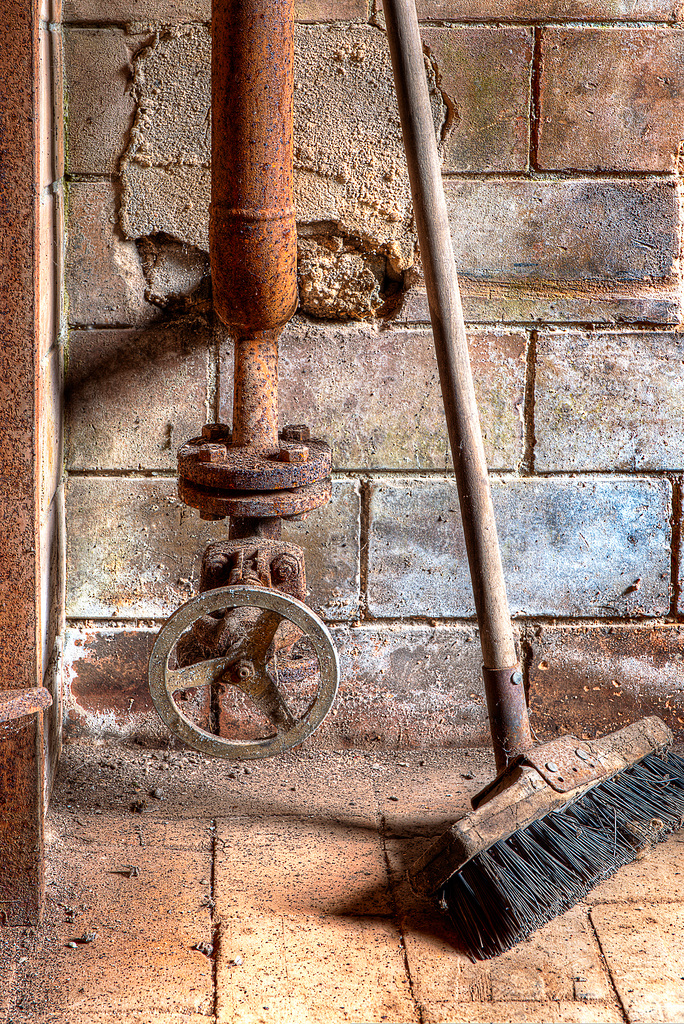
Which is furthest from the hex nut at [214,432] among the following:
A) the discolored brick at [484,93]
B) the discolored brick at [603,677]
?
the discolored brick at [603,677]

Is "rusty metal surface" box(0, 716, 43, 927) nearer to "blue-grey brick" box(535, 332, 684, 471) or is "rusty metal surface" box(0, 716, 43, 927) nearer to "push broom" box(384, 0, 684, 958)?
"push broom" box(384, 0, 684, 958)

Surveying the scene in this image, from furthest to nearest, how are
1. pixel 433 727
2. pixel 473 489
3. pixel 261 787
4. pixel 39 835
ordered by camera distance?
pixel 433 727, pixel 261 787, pixel 473 489, pixel 39 835

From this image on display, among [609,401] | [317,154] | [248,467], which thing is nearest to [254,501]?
[248,467]

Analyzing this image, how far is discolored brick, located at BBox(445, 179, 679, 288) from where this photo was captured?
8.04ft

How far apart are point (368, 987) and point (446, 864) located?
0.28 metres

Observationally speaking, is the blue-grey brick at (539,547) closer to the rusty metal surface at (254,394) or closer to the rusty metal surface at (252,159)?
the rusty metal surface at (254,394)

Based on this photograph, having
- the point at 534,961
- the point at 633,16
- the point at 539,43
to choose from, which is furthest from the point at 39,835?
the point at 633,16

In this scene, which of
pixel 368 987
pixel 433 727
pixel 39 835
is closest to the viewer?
pixel 368 987

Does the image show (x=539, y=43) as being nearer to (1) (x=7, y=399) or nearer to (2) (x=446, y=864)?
(1) (x=7, y=399)

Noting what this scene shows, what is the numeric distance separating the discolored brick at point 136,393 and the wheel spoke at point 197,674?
2.41 feet

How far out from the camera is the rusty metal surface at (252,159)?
6.36 feet

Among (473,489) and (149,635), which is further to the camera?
(149,635)

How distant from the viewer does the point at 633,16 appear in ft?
7.79

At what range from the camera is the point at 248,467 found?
2.03m
